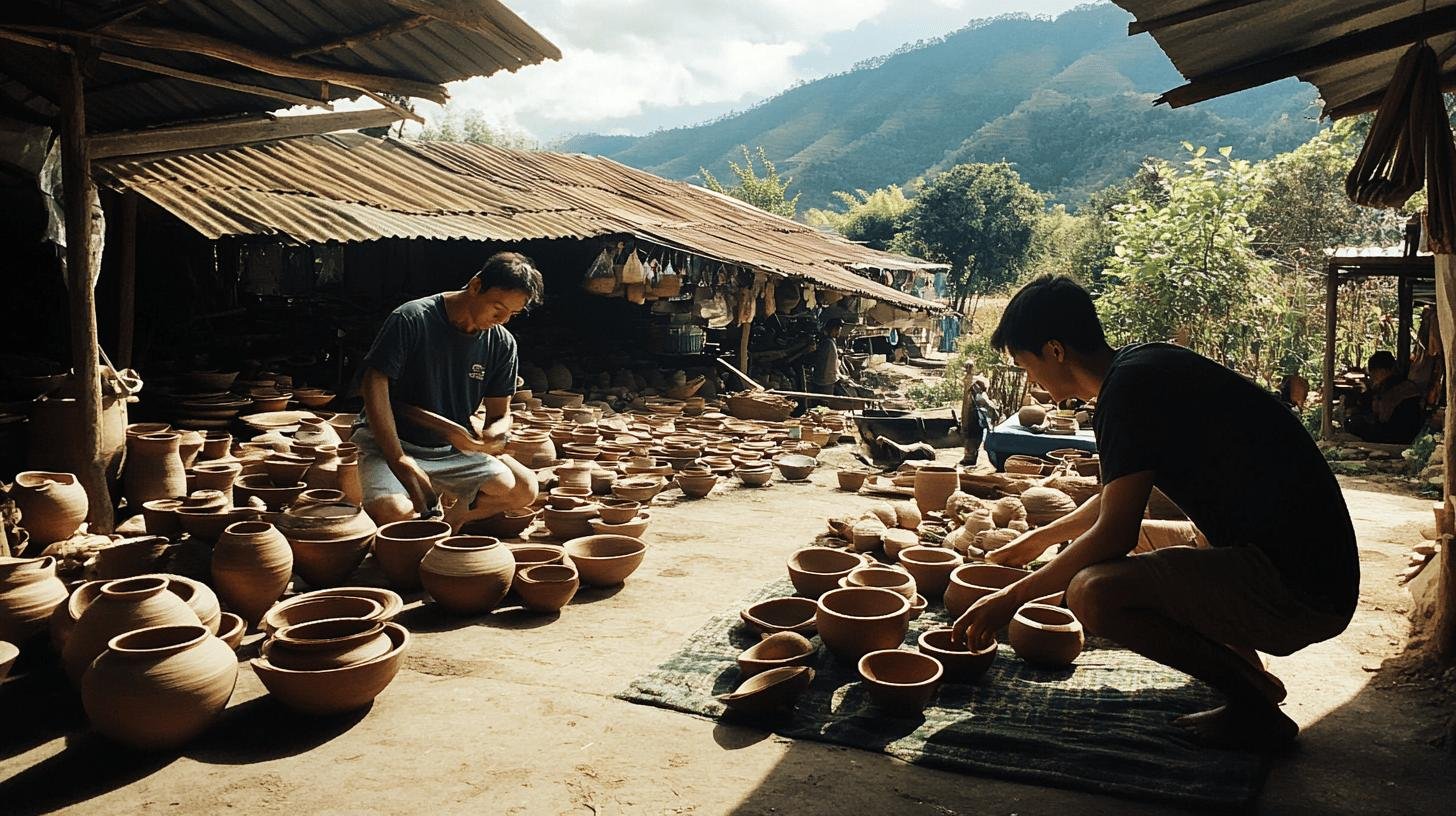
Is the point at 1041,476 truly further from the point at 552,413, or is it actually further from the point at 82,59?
the point at 82,59

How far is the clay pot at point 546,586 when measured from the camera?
162 inches

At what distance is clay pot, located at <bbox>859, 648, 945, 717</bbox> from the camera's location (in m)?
3.09

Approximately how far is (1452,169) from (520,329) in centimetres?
1064

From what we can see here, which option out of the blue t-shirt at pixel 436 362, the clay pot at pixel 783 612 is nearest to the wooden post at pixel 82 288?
the blue t-shirt at pixel 436 362

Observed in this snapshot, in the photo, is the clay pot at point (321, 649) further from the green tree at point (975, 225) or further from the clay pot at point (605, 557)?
the green tree at point (975, 225)

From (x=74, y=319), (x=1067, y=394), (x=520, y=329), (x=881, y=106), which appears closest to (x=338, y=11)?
(x=74, y=319)

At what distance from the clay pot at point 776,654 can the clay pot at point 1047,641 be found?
80 centimetres

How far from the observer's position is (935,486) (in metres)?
6.22

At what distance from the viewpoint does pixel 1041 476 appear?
7180 mm

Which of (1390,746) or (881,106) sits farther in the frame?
(881,106)

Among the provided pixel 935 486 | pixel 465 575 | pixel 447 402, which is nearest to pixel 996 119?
pixel 935 486

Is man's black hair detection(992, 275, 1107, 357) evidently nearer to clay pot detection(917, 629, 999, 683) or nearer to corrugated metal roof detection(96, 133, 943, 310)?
clay pot detection(917, 629, 999, 683)

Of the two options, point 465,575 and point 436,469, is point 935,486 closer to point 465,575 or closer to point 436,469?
point 436,469

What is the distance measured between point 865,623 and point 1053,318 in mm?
1336
